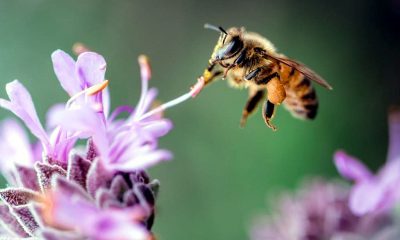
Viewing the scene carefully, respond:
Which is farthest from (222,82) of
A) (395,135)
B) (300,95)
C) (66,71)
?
(66,71)

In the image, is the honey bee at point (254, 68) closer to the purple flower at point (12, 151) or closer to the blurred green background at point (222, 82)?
the purple flower at point (12, 151)

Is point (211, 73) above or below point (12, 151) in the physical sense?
above

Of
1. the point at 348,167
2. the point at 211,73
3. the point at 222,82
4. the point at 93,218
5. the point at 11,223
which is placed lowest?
the point at 93,218

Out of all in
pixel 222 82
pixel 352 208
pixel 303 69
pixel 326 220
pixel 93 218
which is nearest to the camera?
pixel 93 218

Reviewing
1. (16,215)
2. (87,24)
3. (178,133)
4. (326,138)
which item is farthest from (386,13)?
(16,215)

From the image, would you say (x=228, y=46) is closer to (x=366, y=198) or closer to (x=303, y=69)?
(x=303, y=69)

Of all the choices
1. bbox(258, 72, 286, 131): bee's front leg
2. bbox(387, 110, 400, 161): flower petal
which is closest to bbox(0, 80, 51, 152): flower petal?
bbox(258, 72, 286, 131): bee's front leg

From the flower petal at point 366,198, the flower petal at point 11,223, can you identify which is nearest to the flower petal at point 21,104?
the flower petal at point 11,223
